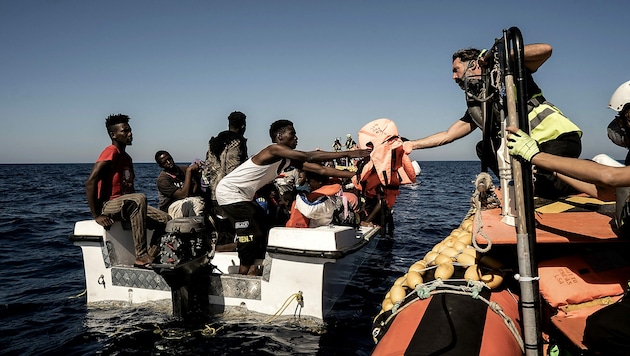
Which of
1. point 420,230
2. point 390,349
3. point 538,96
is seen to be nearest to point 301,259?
point 390,349

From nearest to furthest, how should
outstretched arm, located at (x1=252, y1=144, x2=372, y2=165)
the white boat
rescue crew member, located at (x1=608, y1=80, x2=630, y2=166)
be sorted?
rescue crew member, located at (x1=608, y1=80, x2=630, y2=166) → the white boat → outstretched arm, located at (x1=252, y1=144, x2=372, y2=165)

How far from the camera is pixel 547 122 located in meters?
3.51

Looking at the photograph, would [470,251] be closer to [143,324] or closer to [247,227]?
[247,227]

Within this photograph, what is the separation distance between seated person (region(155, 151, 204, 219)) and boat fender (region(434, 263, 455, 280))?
423 centimetres

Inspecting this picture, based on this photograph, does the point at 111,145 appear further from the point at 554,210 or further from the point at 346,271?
the point at 554,210

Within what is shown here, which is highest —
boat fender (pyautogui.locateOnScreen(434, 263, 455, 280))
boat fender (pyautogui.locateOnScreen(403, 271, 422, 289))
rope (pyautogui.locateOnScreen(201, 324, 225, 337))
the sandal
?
boat fender (pyautogui.locateOnScreen(434, 263, 455, 280))

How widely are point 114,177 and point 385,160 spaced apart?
3.44 m

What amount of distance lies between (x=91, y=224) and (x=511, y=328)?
4.93m

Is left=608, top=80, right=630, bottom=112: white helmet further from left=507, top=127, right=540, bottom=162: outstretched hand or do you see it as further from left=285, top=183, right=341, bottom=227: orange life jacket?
left=285, top=183, right=341, bottom=227: orange life jacket

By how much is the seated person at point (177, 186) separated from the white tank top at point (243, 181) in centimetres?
169

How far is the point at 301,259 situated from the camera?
171 inches

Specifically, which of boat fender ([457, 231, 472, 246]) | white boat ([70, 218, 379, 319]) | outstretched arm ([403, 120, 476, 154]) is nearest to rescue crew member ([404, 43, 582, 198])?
outstretched arm ([403, 120, 476, 154])

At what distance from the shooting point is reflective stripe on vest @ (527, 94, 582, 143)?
3473 mm

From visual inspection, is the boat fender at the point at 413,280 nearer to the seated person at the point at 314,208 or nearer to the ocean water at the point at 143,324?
the ocean water at the point at 143,324
